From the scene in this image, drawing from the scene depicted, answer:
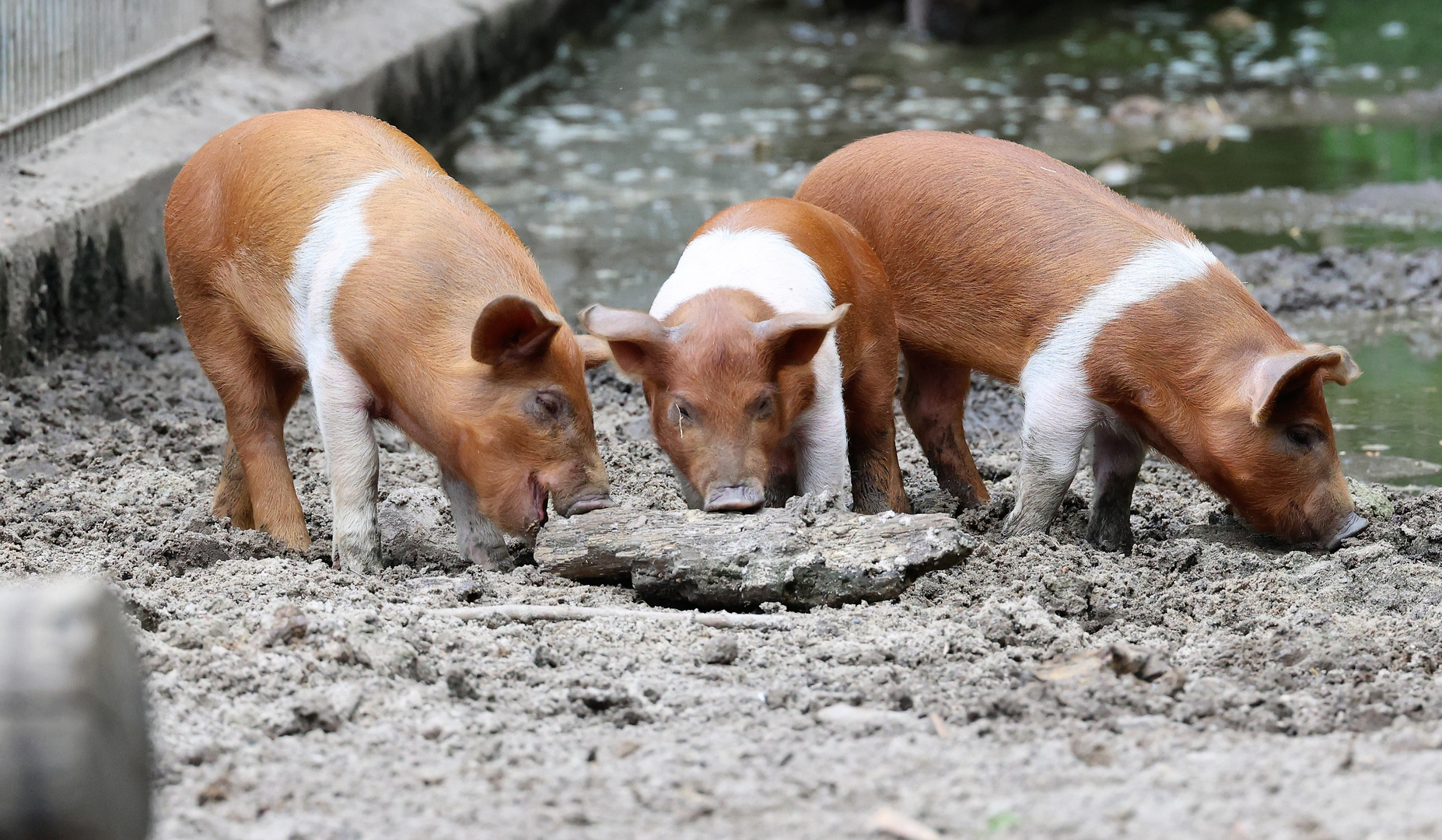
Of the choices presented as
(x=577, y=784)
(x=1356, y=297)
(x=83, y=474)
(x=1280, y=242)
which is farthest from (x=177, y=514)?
(x=1280, y=242)

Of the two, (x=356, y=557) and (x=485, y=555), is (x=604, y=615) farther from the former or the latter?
(x=356, y=557)

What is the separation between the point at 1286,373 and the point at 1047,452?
81 cm

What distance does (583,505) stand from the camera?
4168mm

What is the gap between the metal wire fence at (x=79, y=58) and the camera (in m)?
6.31

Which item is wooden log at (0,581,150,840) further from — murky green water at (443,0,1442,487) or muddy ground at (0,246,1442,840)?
murky green water at (443,0,1442,487)

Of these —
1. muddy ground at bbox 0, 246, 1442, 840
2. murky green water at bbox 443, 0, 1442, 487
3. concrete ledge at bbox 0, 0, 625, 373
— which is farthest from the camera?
murky green water at bbox 443, 0, 1442, 487

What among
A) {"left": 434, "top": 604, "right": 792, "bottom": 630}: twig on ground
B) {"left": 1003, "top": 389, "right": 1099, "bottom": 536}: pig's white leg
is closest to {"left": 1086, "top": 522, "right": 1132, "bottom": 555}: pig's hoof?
{"left": 1003, "top": 389, "right": 1099, "bottom": 536}: pig's white leg

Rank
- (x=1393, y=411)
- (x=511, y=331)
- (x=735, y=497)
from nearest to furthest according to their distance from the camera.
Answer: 1. (x=511, y=331)
2. (x=735, y=497)
3. (x=1393, y=411)

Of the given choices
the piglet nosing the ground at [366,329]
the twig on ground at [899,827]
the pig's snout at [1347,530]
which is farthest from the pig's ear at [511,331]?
the pig's snout at [1347,530]

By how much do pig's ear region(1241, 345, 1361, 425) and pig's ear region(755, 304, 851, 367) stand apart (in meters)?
1.25

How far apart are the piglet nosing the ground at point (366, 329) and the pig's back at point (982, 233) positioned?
1.38 metres

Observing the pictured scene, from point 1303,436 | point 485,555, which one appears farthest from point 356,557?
point 1303,436

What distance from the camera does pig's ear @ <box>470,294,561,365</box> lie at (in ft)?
12.6

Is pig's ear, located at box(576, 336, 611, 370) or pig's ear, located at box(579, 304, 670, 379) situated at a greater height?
pig's ear, located at box(579, 304, 670, 379)
